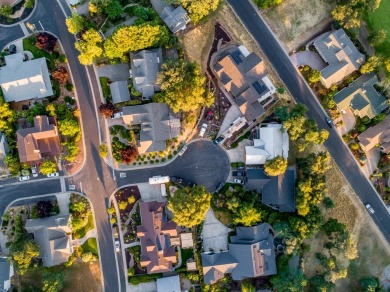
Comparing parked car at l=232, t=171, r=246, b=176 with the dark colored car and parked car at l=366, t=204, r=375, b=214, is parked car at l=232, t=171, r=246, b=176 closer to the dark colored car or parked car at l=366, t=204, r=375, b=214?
the dark colored car

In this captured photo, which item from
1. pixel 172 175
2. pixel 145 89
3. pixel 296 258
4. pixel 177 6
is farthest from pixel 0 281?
pixel 177 6

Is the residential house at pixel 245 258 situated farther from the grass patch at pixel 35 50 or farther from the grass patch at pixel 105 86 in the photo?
the grass patch at pixel 35 50

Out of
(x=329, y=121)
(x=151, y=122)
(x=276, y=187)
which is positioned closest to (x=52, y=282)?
(x=151, y=122)

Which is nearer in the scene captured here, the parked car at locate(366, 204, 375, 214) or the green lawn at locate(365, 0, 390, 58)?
the parked car at locate(366, 204, 375, 214)

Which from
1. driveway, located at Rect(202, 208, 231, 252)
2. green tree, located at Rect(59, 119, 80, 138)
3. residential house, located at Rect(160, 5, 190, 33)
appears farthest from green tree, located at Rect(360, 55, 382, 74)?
green tree, located at Rect(59, 119, 80, 138)

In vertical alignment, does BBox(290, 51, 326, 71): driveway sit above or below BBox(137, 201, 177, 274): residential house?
above

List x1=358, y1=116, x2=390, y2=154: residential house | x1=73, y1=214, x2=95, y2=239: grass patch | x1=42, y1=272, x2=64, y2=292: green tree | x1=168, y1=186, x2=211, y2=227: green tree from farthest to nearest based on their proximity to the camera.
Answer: x1=358, y1=116, x2=390, y2=154: residential house, x1=73, y1=214, x2=95, y2=239: grass patch, x1=42, y1=272, x2=64, y2=292: green tree, x1=168, y1=186, x2=211, y2=227: green tree

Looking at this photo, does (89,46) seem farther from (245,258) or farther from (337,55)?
(245,258)

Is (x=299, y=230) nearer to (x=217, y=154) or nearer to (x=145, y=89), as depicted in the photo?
(x=217, y=154)
